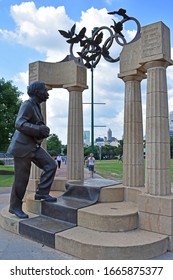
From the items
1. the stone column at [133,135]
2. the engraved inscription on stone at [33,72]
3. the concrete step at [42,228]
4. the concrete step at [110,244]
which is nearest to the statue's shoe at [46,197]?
the concrete step at [42,228]

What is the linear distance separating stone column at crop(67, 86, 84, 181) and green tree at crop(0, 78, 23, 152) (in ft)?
45.4

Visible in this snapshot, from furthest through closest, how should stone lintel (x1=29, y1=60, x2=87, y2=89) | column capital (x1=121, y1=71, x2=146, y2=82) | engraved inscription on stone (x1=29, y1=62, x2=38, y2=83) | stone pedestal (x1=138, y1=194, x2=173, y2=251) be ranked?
engraved inscription on stone (x1=29, y1=62, x2=38, y2=83) → stone lintel (x1=29, y1=60, x2=87, y2=89) → column capital (x1=121, y1=71, x2=146, y2=82) → stone pedestal (x1=138, y1=194, x2=173, y2=251)

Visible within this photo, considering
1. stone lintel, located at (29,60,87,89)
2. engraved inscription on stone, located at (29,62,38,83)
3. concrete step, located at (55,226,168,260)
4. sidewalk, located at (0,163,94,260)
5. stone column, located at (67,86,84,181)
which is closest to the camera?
concrete step, located at (55,226,168,260)

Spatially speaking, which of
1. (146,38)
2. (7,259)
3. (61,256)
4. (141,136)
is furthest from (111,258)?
(146,38)

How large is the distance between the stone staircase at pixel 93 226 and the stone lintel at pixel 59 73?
367 cm

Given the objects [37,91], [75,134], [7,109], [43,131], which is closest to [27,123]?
[43,131]

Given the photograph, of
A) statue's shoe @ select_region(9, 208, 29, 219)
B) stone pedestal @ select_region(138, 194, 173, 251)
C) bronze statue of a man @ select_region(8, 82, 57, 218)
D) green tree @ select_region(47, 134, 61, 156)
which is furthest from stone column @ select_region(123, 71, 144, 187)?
green tree @ select_region(47, 134, 61, 156)

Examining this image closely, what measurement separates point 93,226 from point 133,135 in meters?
3.01

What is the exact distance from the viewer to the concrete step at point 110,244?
14.6 feet

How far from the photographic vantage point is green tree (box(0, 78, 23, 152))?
70.7ft

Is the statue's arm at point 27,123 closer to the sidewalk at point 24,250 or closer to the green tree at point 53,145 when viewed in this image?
the sidewalk at point 24,250

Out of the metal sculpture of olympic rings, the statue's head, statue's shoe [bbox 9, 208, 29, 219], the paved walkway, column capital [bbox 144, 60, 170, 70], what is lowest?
the paved walkway

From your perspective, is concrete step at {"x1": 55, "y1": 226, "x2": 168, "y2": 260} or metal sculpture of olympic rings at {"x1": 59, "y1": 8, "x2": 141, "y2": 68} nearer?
concrete step at {"x1": 55, "y1": 226, "x2": 168, "y2": 260}

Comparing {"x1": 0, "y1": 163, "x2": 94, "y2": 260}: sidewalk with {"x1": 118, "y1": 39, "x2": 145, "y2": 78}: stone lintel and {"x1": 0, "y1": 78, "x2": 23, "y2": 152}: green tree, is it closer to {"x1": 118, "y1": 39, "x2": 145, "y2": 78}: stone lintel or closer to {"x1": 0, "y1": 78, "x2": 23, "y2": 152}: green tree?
{"x1": 118, "y1": 39, "x2": 145, "y2": 78}: stone lintel
